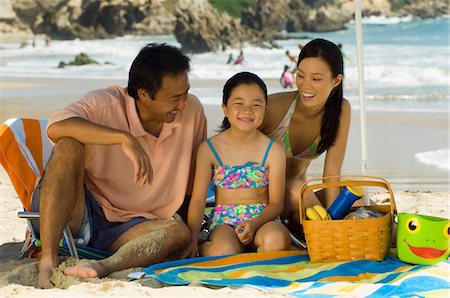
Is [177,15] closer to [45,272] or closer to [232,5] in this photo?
[232,5]

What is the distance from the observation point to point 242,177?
3.86 meters

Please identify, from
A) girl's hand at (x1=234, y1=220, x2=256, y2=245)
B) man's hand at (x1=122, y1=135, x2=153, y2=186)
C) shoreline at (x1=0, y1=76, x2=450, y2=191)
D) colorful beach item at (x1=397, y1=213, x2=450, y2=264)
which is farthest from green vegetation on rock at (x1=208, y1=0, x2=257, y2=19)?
man's hand at (x1=122, y1=135, x2=153, y2=186)

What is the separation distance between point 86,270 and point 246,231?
2.51 ft

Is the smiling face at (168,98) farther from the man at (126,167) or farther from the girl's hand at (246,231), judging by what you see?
the girl's hand at (246,231)

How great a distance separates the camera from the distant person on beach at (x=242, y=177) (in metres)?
3.75

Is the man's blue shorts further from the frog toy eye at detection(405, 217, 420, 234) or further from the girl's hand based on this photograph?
the frog toy eye at detection(405, 217, 420, 234)

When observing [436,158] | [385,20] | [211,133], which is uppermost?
[385,20]

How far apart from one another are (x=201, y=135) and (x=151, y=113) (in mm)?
369

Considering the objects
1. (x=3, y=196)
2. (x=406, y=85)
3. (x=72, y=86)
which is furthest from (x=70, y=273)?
(x=406, y=85)

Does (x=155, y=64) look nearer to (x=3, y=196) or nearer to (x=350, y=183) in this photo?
(x=350, y=183)

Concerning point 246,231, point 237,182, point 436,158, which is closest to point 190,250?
point 246,231

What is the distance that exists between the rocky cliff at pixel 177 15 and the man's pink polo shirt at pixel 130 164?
78.2ft

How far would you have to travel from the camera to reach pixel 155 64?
3635 mm

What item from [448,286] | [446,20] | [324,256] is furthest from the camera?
[446,20]
